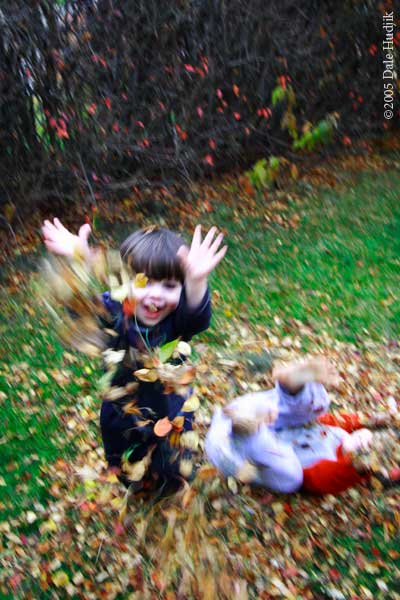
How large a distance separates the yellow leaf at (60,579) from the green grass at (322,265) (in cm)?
226

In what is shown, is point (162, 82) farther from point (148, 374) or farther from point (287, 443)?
point (148, 374)

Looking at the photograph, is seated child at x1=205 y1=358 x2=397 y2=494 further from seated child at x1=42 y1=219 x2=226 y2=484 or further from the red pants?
seated child at x1=42 y1=219 x2=226 y2=484

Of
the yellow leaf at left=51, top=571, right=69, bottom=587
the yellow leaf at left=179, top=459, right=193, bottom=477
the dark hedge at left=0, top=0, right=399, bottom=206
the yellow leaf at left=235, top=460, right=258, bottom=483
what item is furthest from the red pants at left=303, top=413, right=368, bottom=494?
the dark hedge at left=0, top=0, right=399, bottom=206

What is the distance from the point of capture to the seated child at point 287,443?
2689mm

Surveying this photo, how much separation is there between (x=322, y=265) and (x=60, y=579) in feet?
12.4

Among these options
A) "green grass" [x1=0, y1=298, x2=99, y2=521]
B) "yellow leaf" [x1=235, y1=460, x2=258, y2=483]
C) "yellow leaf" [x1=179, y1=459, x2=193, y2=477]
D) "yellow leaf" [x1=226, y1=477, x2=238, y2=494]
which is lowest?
"yellow leaf" [x1=226, y1=477, x2=238, y2=494]

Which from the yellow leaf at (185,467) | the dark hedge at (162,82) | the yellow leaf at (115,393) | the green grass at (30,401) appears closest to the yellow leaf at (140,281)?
the yellow leaf at (115,393)

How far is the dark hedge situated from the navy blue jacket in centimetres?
318

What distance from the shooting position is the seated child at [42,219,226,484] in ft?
7.26

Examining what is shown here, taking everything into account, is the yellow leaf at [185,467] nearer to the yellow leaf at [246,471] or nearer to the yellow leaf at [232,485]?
the yellow leaf at [246,471]

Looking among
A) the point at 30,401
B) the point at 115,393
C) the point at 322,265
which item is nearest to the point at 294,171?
the point at 322,265

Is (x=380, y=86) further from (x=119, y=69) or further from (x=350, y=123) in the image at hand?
(x=119, y=69)

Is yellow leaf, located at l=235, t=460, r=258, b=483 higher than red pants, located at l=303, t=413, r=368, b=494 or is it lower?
higher

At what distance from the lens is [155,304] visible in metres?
2.29
